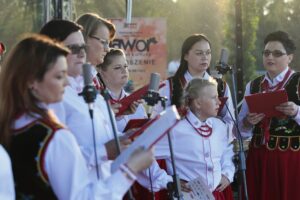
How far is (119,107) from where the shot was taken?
3.50 m

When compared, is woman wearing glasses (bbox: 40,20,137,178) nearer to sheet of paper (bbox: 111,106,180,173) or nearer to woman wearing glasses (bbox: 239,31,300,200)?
sheet of paper (bbox: 111,106,180,173)

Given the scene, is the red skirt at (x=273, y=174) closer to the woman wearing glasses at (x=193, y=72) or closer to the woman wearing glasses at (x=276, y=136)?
the woman wearing glasses at (x=276, y=136)

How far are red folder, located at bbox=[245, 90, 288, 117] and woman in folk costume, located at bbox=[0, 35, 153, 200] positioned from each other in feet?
6.95

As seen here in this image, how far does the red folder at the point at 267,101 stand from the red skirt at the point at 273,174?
16.2 inches

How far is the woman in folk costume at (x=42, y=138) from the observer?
214 centimetres

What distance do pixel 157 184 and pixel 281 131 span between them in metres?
1.25

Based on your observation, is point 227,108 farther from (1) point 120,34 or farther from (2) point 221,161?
(1) point 120,34

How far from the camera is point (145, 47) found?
930 cm

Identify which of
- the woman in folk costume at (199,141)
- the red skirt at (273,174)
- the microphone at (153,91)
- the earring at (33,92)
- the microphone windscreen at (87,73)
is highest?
the microphone windscreen at (87,73)

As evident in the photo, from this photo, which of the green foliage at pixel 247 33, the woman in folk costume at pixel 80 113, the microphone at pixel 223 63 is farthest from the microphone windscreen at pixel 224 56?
the green foliage at pixel 247 33

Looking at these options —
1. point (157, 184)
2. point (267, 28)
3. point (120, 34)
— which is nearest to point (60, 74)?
→ point (157, 184)

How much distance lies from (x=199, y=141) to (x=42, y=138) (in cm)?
204

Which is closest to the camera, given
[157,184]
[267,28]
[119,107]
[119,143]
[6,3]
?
[119,143]

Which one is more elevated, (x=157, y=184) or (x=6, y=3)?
(x=6, y=3)
